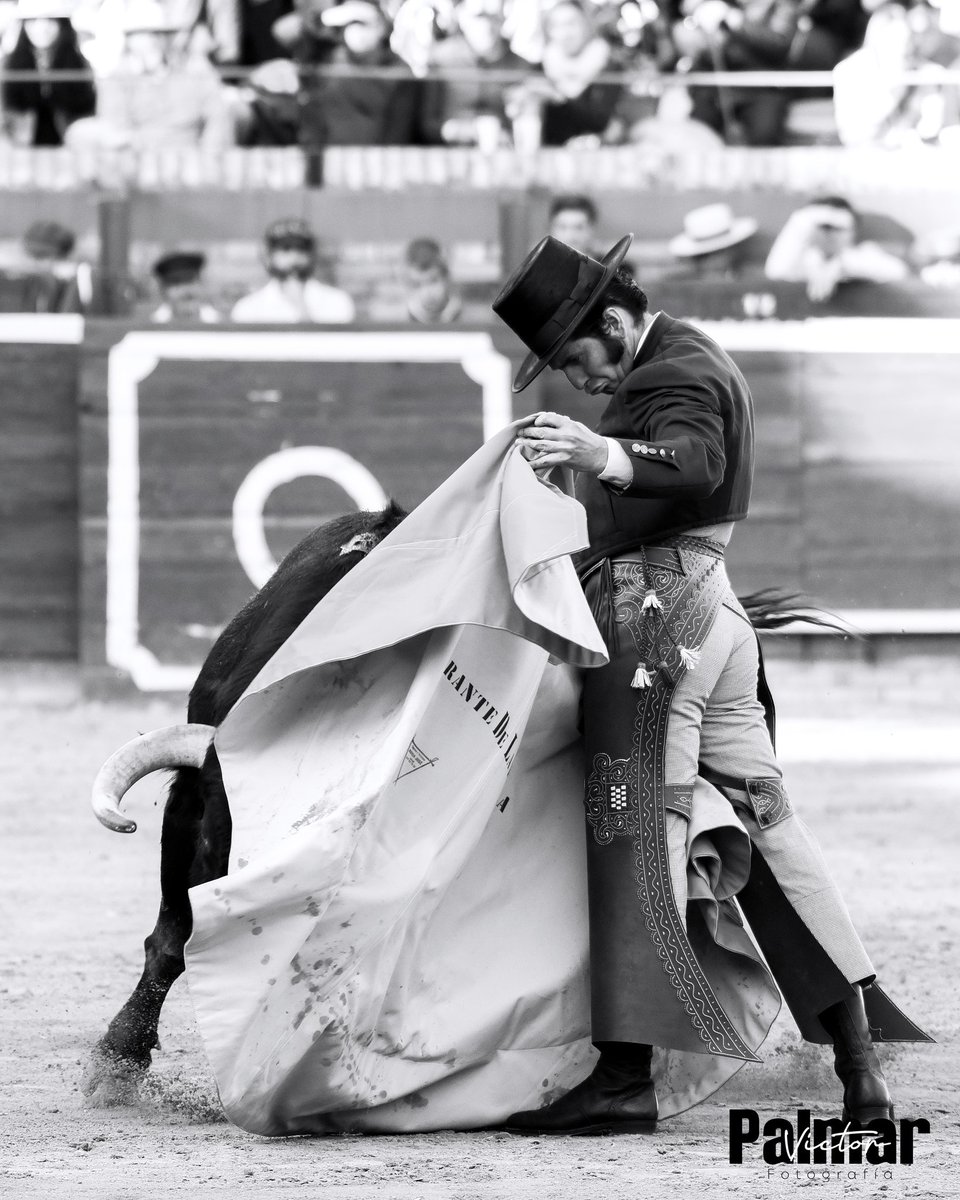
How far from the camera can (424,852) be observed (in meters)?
2.66

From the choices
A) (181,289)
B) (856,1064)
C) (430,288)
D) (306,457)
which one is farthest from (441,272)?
(856,1064)

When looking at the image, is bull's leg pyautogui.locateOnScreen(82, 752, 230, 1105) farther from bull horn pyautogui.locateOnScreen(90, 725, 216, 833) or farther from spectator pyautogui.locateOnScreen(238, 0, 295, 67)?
spectator pyautogui.locateOnScreen(238, 0, 295, 67)

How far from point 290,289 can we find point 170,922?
5.33m

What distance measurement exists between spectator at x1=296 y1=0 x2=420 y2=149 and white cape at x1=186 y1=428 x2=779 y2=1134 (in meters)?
5.92

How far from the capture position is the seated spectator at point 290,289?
26.3ft

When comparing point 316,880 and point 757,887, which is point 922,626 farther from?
point 316,880

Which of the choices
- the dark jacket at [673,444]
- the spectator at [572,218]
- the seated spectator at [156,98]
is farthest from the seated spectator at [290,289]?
the dark jacket at [673,444]

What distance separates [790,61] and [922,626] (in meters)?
2.71

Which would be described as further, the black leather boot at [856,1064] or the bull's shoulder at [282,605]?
the bull's shoulder at [282,605]

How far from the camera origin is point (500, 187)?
833cm

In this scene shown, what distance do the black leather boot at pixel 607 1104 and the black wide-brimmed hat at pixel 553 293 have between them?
1.01 meters

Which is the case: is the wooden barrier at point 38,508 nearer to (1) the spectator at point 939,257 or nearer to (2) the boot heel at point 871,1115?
(1) the spectator at point 939,257

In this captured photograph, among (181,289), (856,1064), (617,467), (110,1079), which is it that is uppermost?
(617,467)

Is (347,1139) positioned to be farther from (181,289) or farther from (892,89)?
(892,89)
